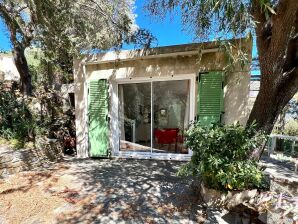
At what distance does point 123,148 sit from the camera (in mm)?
6832

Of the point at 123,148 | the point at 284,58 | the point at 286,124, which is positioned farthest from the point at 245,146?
the point at 286,124

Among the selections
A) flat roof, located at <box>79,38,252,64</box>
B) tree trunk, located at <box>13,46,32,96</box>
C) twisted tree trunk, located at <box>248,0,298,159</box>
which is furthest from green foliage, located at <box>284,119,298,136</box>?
tree trunk, located at <box>13,46,32,96</box>

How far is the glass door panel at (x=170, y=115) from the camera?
6.21 m

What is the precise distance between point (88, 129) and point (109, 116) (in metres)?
0.73

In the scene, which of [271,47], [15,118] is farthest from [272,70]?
[15,118]

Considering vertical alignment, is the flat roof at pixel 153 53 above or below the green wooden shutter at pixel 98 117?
above

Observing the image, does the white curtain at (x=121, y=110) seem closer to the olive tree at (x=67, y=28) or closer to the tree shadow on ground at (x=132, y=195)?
the tree shadow on ground at (x=132, y=195)

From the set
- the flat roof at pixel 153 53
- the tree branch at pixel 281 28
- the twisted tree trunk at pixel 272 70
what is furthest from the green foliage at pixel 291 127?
the tree branch at pixel 281 28

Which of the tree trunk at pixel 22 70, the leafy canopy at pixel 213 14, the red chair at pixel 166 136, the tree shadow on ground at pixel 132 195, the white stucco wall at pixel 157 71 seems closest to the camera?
the leafy canopy at pixel 213 14

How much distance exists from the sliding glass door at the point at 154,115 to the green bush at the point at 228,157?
257 cm

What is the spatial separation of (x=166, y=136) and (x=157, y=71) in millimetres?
1859

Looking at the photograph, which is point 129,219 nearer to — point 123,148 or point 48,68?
point 123,148

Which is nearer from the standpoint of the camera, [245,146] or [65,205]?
[245,146]

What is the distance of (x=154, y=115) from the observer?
6562 mm
